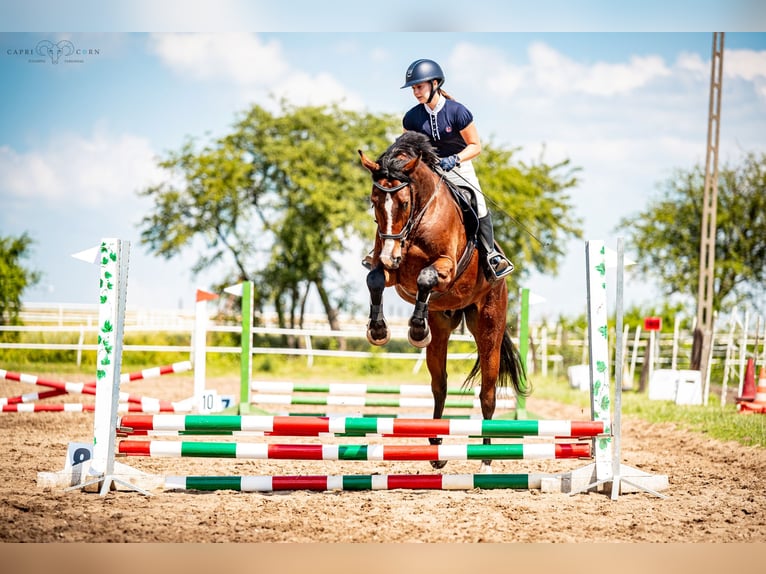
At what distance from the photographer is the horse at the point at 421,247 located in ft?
12.0

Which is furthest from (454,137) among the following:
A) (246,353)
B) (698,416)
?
(698,416)

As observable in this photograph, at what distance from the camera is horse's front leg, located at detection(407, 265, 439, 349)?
3650mm

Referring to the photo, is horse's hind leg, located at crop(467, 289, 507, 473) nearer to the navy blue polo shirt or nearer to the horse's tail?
the horse's tail

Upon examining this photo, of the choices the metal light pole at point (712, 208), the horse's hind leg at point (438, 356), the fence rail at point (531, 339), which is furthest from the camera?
the fence rail at point (531, 339)

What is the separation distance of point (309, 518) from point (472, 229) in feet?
5.94

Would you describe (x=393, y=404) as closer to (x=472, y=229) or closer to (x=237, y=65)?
(x=472, y=229)

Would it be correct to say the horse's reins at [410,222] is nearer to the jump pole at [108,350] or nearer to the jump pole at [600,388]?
the jump pole at [600,388]

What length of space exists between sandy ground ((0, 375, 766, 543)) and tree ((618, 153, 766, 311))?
14.8 meters

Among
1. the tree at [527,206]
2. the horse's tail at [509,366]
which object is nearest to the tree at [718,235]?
the tree at [527,206]

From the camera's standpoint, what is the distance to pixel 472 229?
4.17 meters

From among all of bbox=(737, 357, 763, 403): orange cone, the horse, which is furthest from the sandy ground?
bbox=(737, 357, 763, 403): orange cone

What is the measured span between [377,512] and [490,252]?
5.18 ft

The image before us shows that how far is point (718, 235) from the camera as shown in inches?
734

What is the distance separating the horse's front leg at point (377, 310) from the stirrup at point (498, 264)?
31.0 inches
